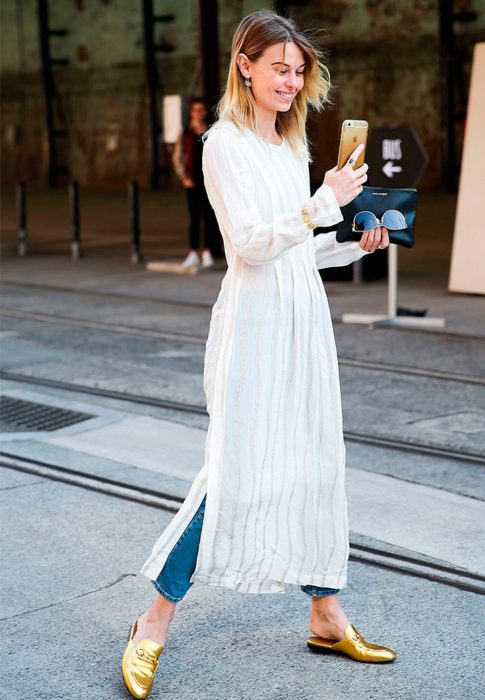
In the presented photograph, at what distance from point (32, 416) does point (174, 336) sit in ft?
8.94

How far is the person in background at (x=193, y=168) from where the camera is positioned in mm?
13562

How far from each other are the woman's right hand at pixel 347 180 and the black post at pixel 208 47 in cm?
1216

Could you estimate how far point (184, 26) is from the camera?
29.9 metres

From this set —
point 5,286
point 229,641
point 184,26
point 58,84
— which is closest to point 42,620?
point 229,641

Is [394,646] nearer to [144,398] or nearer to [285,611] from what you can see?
[285,611]

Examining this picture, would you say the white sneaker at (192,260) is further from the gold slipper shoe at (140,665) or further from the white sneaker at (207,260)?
the gold slipper shoe at (140,665)

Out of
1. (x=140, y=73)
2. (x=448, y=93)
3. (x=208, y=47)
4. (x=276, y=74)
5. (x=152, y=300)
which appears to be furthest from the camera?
(x=140, y=73)

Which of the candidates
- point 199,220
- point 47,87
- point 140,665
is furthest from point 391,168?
point 47,87

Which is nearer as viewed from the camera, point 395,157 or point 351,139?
point 351,139

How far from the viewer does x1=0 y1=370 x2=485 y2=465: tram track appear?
238 inches

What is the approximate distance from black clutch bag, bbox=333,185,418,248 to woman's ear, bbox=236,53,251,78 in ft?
1.60

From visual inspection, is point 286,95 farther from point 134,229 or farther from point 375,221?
point 134,229

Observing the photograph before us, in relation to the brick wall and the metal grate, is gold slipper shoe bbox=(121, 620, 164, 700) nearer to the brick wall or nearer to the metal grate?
the metal grate

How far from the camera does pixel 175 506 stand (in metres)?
5.18
